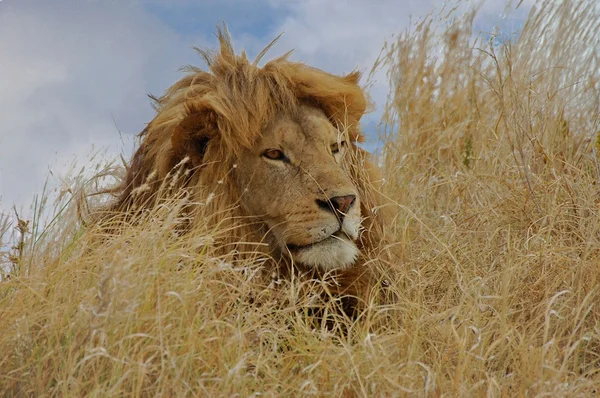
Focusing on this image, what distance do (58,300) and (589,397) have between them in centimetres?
181

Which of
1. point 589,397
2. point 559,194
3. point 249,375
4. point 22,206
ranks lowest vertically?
point 589,397

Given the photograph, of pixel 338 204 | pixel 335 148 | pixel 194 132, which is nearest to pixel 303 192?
pixel 338 204

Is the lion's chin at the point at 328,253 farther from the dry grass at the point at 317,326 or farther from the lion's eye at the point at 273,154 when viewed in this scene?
the lion's eye at the point at 273,154

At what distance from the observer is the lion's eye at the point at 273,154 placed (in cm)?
336

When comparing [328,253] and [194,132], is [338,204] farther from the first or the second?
[194,132]

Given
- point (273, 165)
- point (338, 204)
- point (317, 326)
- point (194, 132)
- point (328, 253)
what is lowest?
point (317, 326)

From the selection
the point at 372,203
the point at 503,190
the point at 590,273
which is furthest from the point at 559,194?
the point at 372,203

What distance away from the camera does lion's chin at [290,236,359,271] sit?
3152 mm

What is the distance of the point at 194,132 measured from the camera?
343 cm

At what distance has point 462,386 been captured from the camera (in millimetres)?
2559

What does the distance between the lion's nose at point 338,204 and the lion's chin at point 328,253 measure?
0.34 ft

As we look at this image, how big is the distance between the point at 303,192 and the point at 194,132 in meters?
0.56

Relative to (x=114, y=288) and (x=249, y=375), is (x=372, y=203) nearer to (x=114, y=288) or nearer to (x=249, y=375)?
(x=249, y=375)

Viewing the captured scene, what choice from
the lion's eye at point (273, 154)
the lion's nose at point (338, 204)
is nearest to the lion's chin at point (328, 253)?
the lion's nose at point (338, 204)
